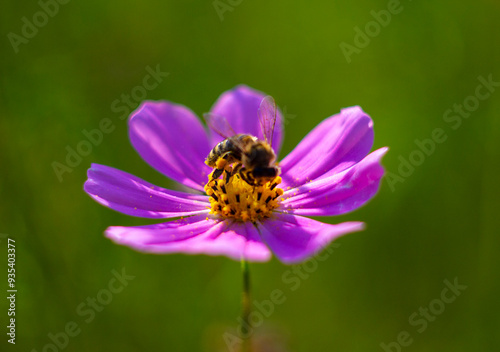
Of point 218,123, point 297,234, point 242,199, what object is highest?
point 218,123

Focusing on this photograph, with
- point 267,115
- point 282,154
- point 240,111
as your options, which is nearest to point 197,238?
point 267,115

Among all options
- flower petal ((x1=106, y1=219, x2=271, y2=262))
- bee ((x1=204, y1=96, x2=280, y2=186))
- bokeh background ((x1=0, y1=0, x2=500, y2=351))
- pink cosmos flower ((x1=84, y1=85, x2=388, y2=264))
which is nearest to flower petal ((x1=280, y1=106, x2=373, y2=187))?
pink cosmos flower ((x1=84, y1=85, x2=388, y2=264))

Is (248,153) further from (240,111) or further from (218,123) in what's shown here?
(240,111)

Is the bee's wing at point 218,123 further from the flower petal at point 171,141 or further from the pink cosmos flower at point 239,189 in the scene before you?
the flower petal at point 171,141

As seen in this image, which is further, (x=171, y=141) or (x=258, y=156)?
(x=171, y=141)

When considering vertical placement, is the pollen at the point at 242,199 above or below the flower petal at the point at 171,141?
below

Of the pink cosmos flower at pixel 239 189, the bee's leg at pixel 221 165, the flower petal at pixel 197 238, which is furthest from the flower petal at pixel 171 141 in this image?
the flower petal at pixel 197 238

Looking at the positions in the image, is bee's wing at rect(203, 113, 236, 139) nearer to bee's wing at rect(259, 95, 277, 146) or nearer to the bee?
the bee

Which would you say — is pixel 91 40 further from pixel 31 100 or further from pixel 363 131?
pixel 363 131
